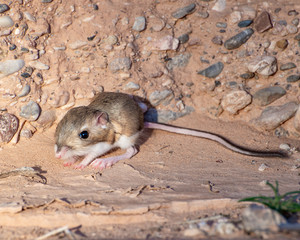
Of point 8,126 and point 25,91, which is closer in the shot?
point 8,126

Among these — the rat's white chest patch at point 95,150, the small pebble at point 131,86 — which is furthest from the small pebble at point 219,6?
the rat's white chest patch at point 95,150

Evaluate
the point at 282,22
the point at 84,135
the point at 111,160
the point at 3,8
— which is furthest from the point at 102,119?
the point at 282,22

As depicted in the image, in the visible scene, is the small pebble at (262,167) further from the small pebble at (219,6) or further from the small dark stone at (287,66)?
the small pebble at (219,6)

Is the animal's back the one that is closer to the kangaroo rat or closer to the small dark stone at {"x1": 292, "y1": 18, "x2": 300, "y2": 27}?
the kangaroo rat

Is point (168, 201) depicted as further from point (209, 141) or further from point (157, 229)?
point (209, 141)

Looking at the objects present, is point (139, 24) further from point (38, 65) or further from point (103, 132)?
point (103, 132)

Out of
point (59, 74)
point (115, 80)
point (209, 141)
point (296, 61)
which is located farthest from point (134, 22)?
point (296, 61)
